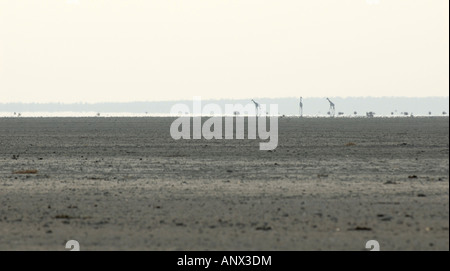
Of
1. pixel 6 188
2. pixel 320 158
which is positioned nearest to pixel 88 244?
pixel 6 188

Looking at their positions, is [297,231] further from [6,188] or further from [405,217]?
[6,188]

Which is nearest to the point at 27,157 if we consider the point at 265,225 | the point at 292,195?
the point at 292,195

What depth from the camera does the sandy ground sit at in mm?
20406

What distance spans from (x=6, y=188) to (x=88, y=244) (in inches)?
557

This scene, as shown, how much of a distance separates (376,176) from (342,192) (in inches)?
279

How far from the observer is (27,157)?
52.7 meters

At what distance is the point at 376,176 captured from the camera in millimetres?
36938

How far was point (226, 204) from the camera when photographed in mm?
27062

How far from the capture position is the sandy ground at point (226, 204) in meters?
20.4

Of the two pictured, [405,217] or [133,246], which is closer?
[133,246]
